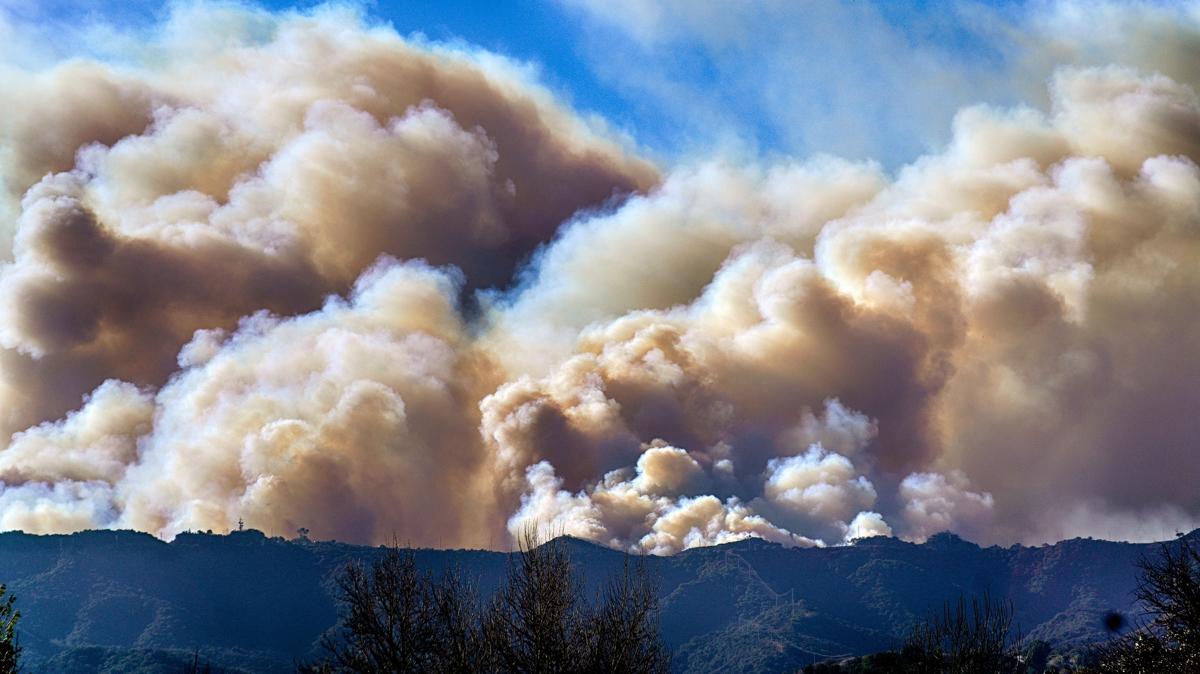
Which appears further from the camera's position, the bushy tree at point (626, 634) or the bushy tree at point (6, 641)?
the bushy tree at point (626, 634)

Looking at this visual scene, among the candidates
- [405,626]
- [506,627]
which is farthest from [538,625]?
[405,626]

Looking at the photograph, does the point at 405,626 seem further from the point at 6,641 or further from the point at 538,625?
the point at 6,641

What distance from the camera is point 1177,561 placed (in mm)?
71000

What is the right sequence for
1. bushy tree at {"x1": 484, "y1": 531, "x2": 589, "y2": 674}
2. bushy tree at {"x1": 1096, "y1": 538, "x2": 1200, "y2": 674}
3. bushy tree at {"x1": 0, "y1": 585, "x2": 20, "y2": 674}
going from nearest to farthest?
bushy tree at {"x1": 0, "y1": 585, "x2": 20, "y2": 674} → bushy tree at {"x1": 484, "y1": 531, "x2": 589, "y2": 674} → bushy tree at {"x1": 1096, "y1": 538, "x2": 1200, "y2": 674}

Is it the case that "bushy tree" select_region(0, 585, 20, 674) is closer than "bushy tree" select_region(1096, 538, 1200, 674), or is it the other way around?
"bushy tree" select_region(0, 585, 20, 674)

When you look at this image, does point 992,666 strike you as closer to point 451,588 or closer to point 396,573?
point 451,588

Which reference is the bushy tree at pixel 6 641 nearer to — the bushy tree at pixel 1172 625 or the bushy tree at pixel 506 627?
the bushy tree at pixel 506 627

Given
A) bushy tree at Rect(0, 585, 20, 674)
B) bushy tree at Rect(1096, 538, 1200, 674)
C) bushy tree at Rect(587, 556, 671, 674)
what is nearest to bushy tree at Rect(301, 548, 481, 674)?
bushy tree at Rect(587, 556, 671, 674)

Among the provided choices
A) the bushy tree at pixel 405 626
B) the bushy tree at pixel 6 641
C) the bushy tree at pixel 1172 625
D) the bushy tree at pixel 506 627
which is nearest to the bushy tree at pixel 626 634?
the bushy tree at pixel 506 627

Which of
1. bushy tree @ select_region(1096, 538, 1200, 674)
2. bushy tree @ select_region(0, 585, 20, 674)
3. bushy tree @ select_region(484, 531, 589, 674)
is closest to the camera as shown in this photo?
bushy tree @ select_region(0, 585, 20, 674)

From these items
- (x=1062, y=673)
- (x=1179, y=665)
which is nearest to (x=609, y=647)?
(x=1179, y=665)

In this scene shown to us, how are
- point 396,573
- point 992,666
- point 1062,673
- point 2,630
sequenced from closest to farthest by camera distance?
point 2,630 < point 992,666 < point 396,573 < point 1062,673

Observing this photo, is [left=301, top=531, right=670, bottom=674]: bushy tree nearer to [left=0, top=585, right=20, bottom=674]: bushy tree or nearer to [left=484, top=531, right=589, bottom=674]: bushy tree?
[left=484, top=531, right=589, bottom=674]: bushy tree

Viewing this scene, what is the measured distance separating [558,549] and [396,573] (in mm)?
8688
